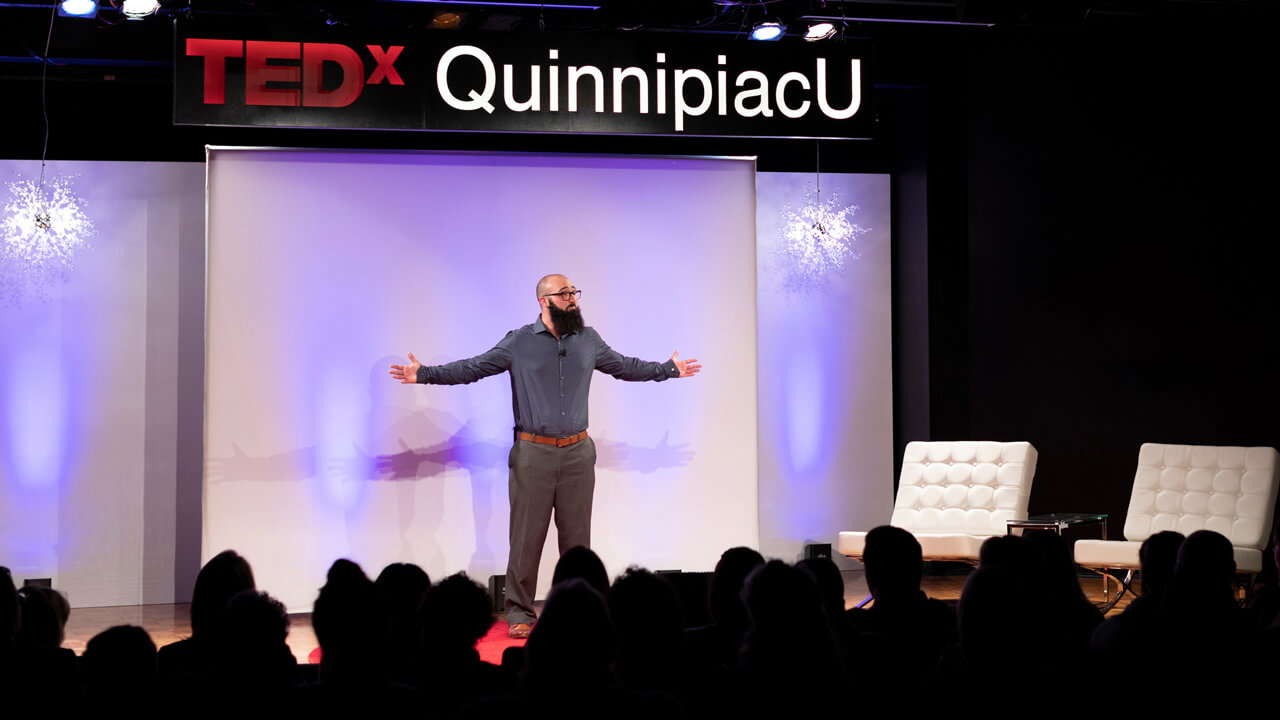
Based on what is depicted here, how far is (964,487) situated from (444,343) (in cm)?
332

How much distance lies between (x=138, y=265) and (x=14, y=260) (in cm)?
69

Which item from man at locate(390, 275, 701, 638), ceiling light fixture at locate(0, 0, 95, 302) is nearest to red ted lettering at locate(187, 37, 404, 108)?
man at locate(390, 275, 701, 638)

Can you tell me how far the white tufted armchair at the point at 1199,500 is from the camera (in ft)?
20.9

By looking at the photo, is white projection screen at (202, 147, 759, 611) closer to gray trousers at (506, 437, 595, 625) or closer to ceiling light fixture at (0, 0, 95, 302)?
gray trousers at (506, 437, 595, 625)

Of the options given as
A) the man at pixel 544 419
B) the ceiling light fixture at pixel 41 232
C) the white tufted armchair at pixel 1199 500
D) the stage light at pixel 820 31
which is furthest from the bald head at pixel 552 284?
the white tufted armchair at pixel 1199 500

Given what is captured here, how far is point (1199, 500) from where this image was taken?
6.90 metres

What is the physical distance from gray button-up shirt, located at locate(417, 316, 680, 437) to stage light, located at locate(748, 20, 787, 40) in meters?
2.05

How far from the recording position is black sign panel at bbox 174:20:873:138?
6.16 m

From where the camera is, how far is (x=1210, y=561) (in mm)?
3043

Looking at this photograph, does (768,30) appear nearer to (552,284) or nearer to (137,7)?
(552,284)

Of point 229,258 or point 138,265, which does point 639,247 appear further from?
point 138,265

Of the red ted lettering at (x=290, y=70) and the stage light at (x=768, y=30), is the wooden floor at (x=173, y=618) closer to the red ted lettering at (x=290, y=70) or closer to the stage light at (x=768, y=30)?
the red ted lettering at (x=290, y=70)

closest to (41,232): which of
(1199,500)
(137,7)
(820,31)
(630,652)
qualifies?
(137,7)

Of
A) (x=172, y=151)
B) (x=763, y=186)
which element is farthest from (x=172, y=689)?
(x=763, y=186)
